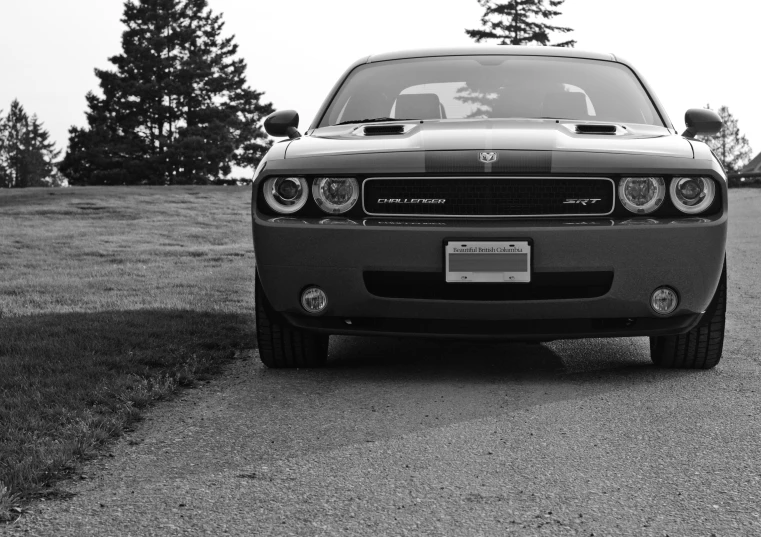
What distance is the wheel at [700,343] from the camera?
4359mm

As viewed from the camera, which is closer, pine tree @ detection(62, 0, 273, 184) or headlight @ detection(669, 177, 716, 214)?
headlight @ detection(669, 177, 716, 214)

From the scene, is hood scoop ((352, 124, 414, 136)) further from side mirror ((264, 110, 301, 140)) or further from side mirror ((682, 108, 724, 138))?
side mirror ((682, 108, 724, 138))

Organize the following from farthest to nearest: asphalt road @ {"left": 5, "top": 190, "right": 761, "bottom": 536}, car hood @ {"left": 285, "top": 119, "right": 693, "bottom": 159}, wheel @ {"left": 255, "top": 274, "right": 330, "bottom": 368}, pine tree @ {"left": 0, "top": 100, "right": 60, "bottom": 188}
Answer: pine tree @ {"left": 0, "top": 100, "right": 60, "bottom": 188} < wheel @ {"left": 255, "top": 274, "right": 330, "bottom": 368} < car hood @ {"left": 285, "top": 119, "right": 693, "bottom": 159} < asphalt road @ {"left": 5, "top": 190, "right": 761, "bottom": 536}

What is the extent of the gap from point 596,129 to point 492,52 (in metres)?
1.33

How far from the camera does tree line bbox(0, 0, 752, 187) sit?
46.9 m

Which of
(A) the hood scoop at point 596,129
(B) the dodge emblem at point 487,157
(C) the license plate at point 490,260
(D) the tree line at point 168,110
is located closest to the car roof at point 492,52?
(A) the hood scoop at point 596,129

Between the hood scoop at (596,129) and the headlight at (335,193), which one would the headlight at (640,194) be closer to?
the hood scoop at (596,129)

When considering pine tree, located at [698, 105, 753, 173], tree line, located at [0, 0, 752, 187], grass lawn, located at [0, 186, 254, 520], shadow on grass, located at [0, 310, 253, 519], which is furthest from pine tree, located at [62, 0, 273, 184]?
pine tree, located at [698, 105, 753, 173]

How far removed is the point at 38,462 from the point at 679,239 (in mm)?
2747

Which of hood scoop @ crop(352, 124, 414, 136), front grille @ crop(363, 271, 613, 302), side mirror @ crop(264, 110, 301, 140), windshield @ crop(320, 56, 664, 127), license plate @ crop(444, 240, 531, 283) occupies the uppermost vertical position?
windshield @ crop(320, 56, 664, 127)

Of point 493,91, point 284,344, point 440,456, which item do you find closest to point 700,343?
point 493,91

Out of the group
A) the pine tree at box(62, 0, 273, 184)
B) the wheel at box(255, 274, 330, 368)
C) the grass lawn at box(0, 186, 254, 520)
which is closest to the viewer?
the grass lawn at box(0, 186, 254, 520)

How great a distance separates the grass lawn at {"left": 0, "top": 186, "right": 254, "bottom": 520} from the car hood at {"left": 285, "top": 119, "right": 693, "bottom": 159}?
1339mm

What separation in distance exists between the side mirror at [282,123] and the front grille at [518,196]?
1367mm
